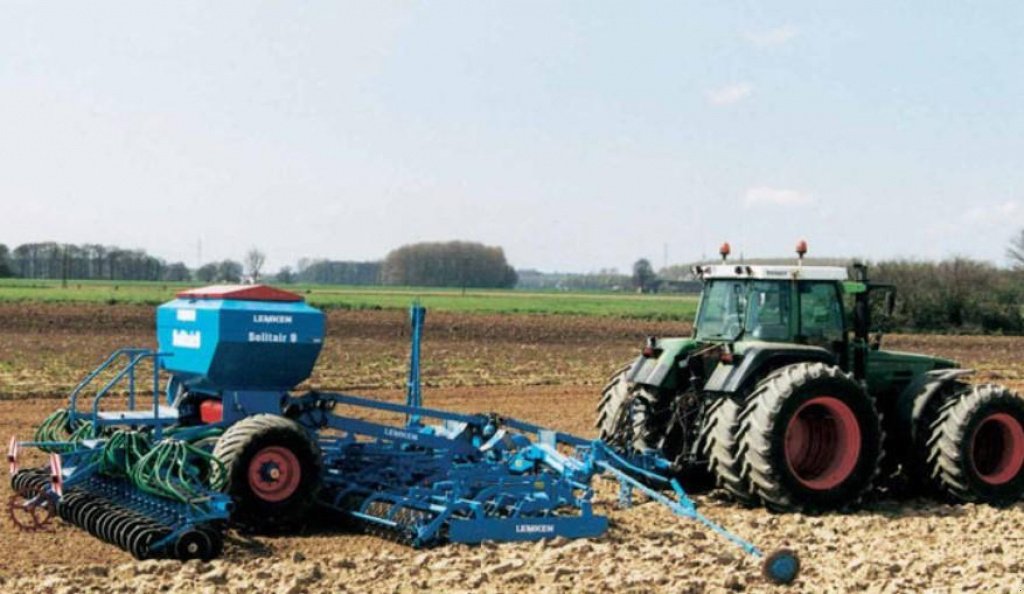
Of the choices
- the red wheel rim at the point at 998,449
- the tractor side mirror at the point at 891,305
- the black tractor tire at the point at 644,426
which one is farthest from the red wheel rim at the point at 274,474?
the red wheel rim at the point at 998,449

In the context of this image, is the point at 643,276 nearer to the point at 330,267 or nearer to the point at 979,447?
the point at 330,267

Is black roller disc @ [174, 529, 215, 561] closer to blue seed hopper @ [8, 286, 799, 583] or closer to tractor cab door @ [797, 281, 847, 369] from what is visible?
blue seed hopper @ [8, 286, 799, 583]

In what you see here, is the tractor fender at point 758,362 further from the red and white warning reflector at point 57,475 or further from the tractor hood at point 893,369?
the red and white warning reflector at point 57,475

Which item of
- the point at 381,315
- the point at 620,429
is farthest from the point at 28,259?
the point at 620,429

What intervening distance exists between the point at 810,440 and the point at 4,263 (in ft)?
351

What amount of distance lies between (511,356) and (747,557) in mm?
19777

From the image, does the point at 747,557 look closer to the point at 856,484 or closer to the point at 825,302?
the point at 856,484

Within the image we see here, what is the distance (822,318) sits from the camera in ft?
35.8

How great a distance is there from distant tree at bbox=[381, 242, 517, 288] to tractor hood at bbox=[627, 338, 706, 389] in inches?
4394

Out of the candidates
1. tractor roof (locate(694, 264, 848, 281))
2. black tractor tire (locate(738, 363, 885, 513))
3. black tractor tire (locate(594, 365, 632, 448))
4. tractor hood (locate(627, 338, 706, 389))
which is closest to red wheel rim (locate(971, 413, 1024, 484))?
black tractor tire (locate(738, 363, 885, 513))

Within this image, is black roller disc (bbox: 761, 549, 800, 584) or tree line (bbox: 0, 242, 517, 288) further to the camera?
tree line (bbox: 0, 242, 517, 288)

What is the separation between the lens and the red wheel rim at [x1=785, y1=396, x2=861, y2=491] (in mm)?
10141

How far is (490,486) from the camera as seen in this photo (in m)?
9.19

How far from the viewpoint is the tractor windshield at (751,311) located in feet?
35.2
